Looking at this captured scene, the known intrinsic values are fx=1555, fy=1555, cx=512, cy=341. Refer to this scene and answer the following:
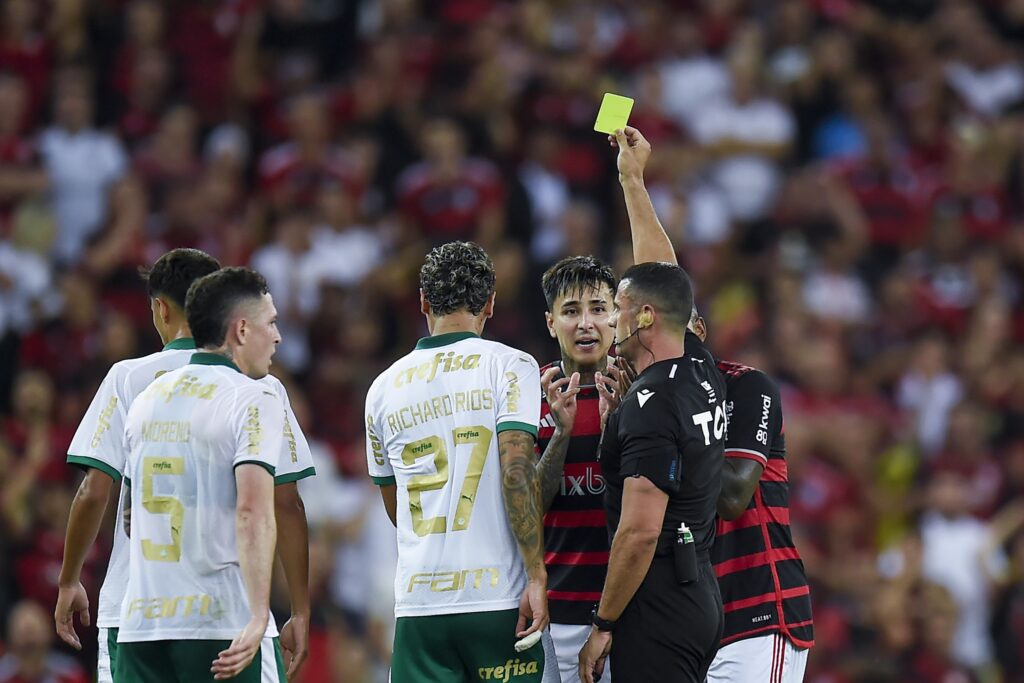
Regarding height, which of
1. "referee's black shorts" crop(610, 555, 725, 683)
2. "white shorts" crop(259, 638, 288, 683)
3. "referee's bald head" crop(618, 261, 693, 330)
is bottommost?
"white shorts" crop(259, 638, 288, 683)

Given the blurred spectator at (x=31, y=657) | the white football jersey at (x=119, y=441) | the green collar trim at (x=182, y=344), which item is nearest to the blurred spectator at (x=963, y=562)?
the blurred spectator at (x=31, y=657)

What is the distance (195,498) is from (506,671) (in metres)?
1.34

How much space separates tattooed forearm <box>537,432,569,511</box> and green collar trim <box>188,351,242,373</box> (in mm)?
1318

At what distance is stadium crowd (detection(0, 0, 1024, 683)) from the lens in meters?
11.5

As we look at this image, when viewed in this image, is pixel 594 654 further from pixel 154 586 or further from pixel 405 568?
pixel 154 586

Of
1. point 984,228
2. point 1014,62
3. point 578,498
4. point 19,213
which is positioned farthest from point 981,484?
point 19,213

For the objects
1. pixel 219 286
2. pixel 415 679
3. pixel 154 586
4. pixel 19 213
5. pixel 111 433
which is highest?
pixel 19 213

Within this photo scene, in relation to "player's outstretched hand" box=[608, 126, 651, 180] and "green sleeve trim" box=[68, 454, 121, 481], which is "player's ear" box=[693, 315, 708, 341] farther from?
"green sleeve trim" box=[68, 454, 121, 481]

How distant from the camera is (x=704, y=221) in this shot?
13961 mm

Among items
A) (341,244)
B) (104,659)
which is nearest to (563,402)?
(104,659)

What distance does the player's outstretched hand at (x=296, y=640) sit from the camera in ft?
20.2

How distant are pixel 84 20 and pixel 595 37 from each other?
4.74 m

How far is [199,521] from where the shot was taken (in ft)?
18.1

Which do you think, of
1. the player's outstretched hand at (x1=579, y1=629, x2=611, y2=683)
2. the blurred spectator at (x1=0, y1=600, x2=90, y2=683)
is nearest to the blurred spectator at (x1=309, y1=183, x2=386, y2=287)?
the blurred spectator at (x1=0, y1=600, x2=90, y2=683)
